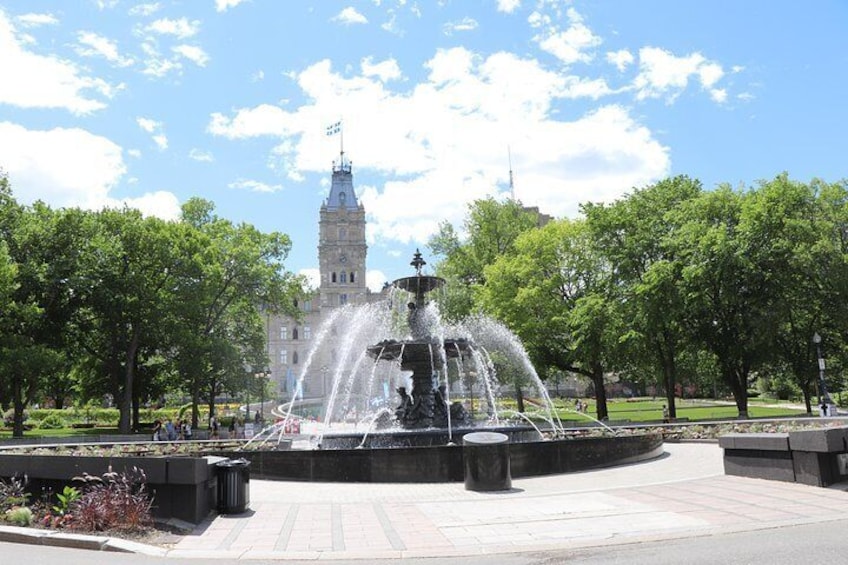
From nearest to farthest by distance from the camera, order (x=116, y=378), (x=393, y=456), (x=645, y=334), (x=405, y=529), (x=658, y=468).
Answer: (x=405, y=529)
(x=393, y=456)
(x=658, y=468)
(x=645, y=334)
(x=116, y=378)

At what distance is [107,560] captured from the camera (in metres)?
7.66

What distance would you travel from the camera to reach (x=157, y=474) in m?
9.88

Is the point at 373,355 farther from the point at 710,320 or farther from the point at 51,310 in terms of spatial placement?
the point at 51,310

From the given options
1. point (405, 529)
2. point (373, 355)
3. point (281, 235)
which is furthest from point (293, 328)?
point (405, 529)

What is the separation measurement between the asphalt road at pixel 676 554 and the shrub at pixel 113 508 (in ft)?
2.40

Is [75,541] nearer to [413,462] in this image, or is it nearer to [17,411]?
[413,462]

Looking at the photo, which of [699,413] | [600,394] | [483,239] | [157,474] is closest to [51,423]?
[483,239]

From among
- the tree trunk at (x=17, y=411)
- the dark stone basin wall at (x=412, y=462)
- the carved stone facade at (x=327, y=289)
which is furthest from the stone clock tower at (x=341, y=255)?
the dark stone basin wall at (x=412, y=462)

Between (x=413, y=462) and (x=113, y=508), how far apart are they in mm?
6265

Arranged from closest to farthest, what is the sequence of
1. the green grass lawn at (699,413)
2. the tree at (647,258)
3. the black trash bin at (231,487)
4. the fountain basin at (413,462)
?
the black trash bin at (231,487) → the fountain basin at (413,462) → the tree at (647,258) → the green grass lawn at (699,413)

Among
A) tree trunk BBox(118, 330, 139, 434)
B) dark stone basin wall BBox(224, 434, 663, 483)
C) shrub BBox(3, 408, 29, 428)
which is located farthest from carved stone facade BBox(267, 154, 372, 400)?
→ dark stone basin wall BBox(224, 434, 663, 483)

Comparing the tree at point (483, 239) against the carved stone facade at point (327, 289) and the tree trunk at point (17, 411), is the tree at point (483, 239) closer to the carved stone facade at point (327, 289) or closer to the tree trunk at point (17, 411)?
the tree trunk at point (17, 411)

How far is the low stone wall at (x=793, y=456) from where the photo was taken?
11.2 metres

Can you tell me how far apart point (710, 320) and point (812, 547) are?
28.5 metres
